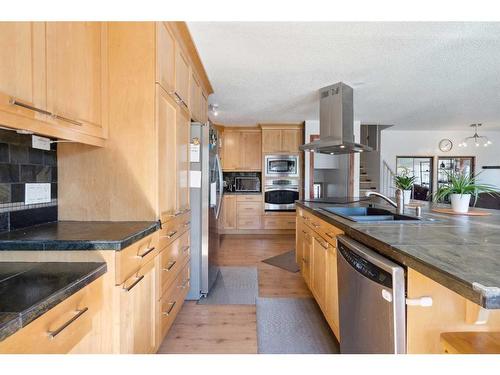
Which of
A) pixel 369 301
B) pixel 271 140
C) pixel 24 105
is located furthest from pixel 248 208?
pixel 24 105

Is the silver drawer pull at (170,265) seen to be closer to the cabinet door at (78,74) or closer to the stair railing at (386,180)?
the cabinet door at (78,74)

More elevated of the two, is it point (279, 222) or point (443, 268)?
point (443, 268)

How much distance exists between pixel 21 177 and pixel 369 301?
1822 mm

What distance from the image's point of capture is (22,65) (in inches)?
37.6

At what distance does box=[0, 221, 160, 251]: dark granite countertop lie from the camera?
3.46 feet

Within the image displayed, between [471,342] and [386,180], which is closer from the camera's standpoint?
[471,342]

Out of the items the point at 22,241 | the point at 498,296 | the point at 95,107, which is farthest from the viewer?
the point at 95,107

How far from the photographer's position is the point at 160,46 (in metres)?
1.58

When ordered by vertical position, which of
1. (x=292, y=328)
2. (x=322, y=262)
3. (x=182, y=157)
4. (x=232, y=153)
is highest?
(x=232, y=153)

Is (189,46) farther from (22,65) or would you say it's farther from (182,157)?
(22,65)

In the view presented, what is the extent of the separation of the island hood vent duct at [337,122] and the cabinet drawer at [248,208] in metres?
2.46
